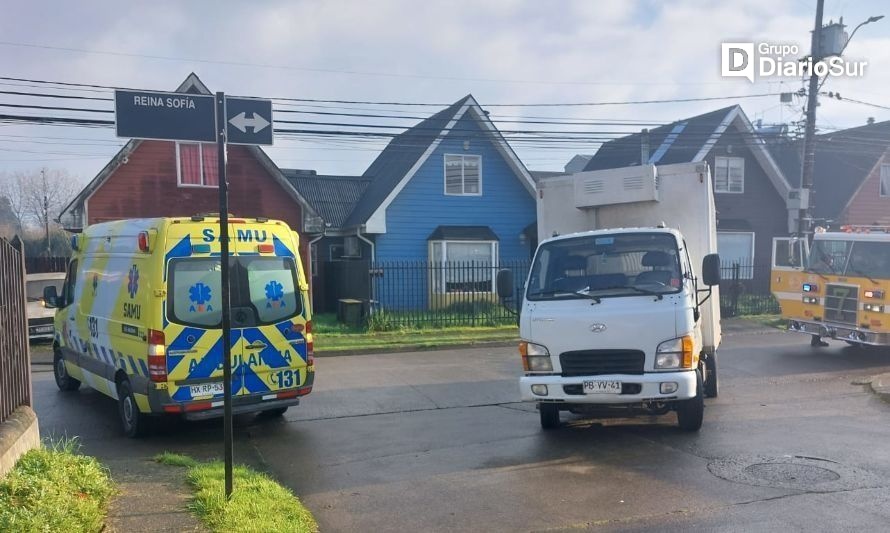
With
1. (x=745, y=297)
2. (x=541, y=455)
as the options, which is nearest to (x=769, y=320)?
(x=745, y=297)

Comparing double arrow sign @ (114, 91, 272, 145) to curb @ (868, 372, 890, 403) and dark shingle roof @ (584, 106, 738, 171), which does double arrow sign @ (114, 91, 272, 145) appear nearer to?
curb @ (868, 372, 890, 403)

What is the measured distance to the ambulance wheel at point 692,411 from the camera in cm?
769

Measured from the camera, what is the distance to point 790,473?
6.39 metres

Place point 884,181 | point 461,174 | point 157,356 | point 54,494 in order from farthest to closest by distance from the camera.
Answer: point 884,181 → point 461,174 → point 157,356 → point 54,494

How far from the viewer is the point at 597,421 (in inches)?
344

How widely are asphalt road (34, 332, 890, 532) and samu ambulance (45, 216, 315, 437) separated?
1.89 ft

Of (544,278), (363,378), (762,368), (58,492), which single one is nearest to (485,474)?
(544,278)

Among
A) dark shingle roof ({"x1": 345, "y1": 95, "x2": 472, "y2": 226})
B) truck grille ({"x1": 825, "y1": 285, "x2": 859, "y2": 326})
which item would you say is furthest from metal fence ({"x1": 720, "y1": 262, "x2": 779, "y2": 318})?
dark shingle roof ({"x1": 345, "y1": 95, "x2": 472, "y2": 226})

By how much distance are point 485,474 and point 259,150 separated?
55.7 ft

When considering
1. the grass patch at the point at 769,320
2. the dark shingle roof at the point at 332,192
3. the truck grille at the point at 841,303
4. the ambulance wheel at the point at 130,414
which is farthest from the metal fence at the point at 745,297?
the ambulance wheel at the point at 130,414

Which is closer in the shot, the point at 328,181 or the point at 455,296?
the point at 455,296

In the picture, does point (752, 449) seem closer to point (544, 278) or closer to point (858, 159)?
point (544, 278)

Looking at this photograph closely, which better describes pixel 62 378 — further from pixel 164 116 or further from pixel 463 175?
pixel 463 175

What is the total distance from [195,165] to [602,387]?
55.9 ft
